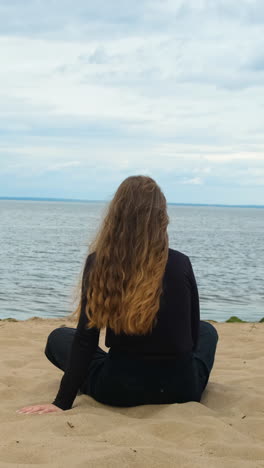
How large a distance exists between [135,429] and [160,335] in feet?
2.25

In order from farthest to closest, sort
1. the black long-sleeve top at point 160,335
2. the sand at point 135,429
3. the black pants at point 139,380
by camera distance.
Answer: the black pants at point 139,380, the black long-sleeve top at point 160,335, the sand at point 135,429

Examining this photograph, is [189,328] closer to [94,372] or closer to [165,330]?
[165,330]

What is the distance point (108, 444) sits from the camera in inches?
131

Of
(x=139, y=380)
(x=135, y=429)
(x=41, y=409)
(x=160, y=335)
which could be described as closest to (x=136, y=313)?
(x=160, y=335)

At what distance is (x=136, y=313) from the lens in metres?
3.88

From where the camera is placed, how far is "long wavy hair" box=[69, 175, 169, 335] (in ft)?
12.8

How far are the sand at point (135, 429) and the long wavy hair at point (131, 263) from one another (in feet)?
2.11

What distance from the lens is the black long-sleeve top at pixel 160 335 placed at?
13.2 feet

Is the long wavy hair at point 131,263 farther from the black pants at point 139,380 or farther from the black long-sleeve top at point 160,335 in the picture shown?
the black pants at point 139,380

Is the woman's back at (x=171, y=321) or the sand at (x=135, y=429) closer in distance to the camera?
the sand at (x=135, y=429)

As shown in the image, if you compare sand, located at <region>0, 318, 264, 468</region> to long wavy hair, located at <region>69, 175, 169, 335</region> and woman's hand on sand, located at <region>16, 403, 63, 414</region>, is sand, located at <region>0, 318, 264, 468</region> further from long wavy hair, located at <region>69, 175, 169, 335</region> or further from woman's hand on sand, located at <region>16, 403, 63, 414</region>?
long wavy hair, located at <region>69, 175, 169, 335</region>

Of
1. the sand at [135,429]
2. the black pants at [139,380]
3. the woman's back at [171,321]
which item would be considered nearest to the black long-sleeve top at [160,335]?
the woman's back at [171,321]

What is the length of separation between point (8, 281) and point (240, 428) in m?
15.0

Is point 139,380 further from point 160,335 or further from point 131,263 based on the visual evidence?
point 131,263
